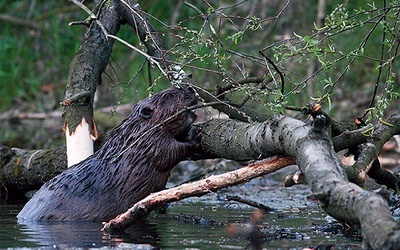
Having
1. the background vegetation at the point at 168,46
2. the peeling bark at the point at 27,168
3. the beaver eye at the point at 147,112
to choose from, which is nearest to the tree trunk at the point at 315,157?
the beaver eye at the point at 147,112

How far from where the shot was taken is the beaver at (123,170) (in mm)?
4633

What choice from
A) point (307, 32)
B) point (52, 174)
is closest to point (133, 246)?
point (52, 174)

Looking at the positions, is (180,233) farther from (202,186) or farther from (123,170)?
(123,170)

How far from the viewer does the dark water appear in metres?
3.45

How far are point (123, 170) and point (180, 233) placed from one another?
2.76ft

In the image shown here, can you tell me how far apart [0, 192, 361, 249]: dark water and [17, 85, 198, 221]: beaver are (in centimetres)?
17

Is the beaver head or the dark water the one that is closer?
the dark water

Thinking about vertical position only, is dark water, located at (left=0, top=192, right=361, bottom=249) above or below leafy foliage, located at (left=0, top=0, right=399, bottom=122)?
below

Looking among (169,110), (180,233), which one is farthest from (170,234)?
Result: (169,110)

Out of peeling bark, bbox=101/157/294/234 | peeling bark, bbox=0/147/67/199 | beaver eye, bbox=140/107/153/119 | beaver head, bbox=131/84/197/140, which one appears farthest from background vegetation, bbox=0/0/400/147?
peeling bark, bbox=101/157/294/234

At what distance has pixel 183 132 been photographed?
4.78 m

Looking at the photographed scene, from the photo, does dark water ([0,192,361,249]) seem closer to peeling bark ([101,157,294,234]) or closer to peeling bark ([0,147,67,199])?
peeling bark ([101,157,294,234])

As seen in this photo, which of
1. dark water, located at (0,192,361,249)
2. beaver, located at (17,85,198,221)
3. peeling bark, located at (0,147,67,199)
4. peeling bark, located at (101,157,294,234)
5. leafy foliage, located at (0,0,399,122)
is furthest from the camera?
leafy foliage, located at (0,0,399,122)

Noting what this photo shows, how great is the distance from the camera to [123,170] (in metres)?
4.67
